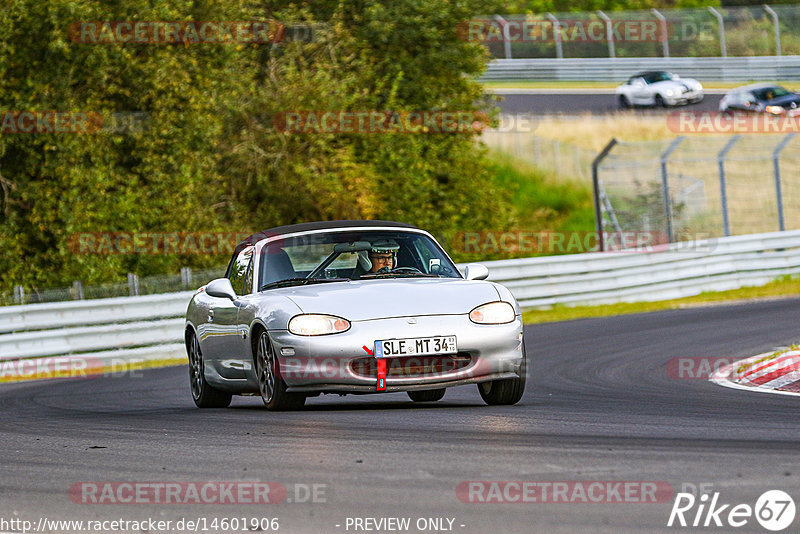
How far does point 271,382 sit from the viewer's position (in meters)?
9.60

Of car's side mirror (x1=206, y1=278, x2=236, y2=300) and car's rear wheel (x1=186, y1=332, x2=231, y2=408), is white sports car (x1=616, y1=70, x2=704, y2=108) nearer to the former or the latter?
car's rear wheel (x1=186, y1=332, x2=231, y2=408)

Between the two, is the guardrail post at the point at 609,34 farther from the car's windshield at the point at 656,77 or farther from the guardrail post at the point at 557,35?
the car's windshield at the point at 656,77

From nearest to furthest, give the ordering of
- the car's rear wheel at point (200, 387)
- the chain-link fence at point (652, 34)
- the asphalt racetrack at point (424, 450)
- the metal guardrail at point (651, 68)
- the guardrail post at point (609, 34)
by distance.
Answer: the asphalt racetrack at point (424, 450), the car's rear wheel at point (200, 387), the chain-link fence at point (652, 34), the metal guardrail at point (651, 68), the guardrail post at point (609, 34)

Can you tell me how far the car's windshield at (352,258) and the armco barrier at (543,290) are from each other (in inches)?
346

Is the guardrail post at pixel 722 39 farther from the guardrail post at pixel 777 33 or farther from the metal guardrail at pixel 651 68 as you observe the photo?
the guardrail post at pixel 777 33

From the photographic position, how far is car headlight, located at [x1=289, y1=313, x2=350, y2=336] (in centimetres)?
909

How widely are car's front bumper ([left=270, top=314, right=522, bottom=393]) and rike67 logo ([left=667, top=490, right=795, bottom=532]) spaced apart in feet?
11.8

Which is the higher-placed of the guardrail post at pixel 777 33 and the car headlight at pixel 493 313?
the car headlight at pixel 493 313

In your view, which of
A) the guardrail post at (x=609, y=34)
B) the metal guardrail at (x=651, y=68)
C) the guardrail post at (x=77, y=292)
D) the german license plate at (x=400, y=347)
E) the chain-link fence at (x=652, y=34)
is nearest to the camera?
the german license plate at (x=400, y=347)

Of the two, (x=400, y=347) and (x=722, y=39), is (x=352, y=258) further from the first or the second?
(x=722, y=39)

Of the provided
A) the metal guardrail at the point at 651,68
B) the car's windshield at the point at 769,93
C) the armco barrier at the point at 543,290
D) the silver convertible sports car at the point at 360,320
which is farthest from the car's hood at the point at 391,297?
the metal guardrail at the point at 651,68

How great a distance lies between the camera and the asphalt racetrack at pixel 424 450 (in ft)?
18.6

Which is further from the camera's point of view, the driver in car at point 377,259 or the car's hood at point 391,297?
the driver in car at point 377,259

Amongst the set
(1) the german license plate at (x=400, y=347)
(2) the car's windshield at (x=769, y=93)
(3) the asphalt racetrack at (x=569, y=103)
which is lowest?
(3) the asphalt racetrack at (x=569, y=103)
